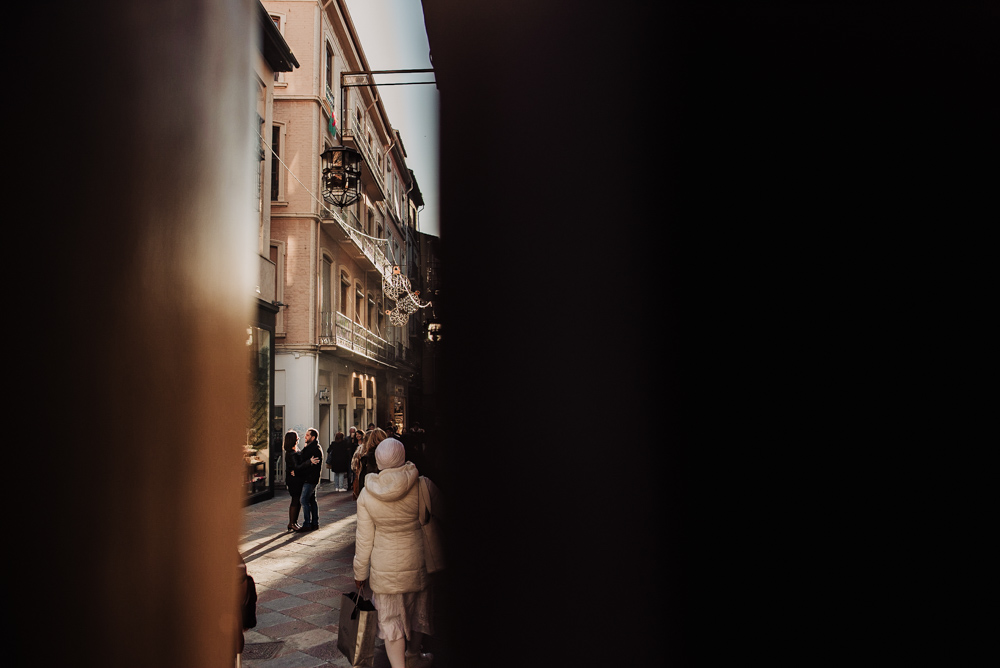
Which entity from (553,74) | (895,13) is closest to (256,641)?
(553,74)

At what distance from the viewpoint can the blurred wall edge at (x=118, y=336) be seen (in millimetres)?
2035

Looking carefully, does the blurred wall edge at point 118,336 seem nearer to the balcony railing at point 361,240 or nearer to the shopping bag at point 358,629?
the shopping bag at point 358,629

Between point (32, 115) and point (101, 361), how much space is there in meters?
0.88

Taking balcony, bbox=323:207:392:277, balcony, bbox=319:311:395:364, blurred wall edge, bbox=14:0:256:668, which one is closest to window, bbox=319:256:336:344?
balcony, bbox=319:311:395:364

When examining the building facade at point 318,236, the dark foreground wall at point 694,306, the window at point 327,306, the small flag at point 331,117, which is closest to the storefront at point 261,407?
the building facade at point 318,236

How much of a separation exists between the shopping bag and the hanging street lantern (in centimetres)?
853

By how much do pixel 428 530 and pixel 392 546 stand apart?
22 cm

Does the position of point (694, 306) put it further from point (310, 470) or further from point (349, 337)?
point (349, 337)

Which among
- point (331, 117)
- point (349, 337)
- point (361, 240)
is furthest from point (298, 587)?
point (361, 240)

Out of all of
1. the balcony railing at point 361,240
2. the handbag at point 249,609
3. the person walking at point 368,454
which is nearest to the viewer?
the handbag at point 249,609

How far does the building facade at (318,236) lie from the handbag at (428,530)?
10.4 meters

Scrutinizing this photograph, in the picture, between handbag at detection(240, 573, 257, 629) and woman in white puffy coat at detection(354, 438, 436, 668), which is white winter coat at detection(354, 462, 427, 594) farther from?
handbag at detection(240, 573, 257, 629)

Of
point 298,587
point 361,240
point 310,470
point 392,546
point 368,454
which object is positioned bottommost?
point 298,587

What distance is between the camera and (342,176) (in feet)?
36.6
